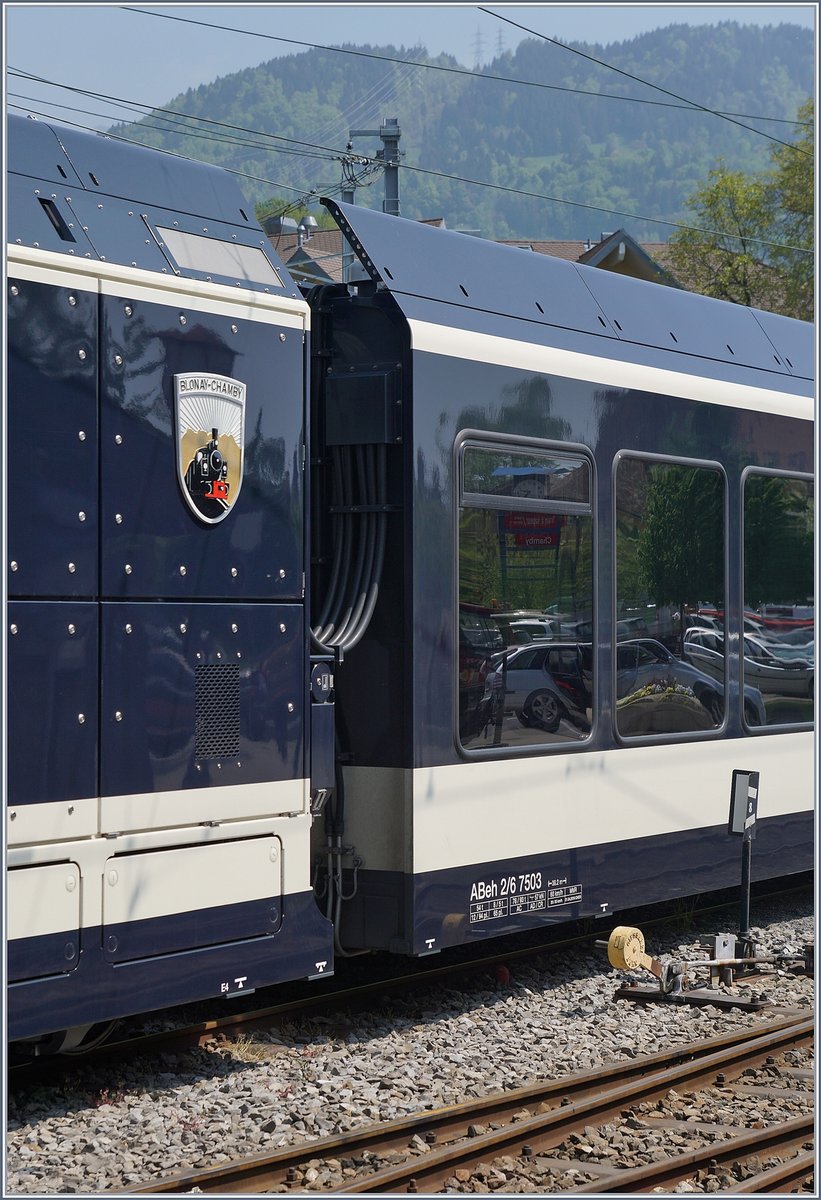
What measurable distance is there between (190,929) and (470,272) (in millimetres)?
3527

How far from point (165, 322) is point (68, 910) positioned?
222 cm

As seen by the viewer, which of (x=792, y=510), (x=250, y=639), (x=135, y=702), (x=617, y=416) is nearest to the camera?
(x=135, y=702)

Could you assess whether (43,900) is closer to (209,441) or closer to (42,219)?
(209,441)

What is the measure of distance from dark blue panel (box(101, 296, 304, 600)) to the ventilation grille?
31 cm

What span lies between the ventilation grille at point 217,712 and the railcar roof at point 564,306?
193 cm

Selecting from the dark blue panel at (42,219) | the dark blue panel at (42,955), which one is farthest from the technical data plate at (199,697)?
the dark blue panel at (42,219)

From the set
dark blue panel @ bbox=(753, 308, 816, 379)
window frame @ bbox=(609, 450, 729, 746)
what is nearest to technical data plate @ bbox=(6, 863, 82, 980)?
window frame @ bbox=(609, 450, 729, 746)

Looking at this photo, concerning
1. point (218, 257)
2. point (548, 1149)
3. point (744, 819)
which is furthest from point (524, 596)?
point (548, 1149)

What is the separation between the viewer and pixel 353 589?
6.84m

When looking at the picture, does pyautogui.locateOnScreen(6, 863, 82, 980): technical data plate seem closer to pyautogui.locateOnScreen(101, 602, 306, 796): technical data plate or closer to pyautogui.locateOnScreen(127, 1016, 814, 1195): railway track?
pyautogui.locateOnScreen(101, 602, 306, 796): technical data plate

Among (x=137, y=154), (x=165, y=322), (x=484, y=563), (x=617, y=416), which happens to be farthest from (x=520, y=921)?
(x=137, y=154)

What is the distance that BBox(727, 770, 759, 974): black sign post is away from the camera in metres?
8.29

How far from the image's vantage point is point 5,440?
16.5 ft

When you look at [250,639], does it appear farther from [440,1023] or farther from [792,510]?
[792,510]
